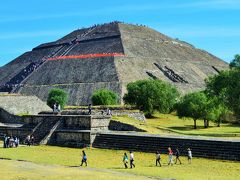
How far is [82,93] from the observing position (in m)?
67.7

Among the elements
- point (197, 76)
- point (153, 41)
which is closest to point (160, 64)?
point (197, 76)

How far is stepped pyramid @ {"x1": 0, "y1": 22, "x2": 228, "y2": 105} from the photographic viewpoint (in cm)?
7169

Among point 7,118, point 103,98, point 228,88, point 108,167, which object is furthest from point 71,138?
point 103,98

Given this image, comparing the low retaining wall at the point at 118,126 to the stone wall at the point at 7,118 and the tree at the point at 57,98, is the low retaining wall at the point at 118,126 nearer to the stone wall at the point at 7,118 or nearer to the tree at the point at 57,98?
the stone wall at the point at 7,118

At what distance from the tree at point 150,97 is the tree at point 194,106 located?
255cm

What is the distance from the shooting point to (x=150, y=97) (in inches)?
2117

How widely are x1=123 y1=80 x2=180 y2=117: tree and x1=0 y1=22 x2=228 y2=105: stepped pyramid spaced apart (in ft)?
30.1

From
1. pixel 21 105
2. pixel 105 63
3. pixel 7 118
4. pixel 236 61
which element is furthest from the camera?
pixel 105 63

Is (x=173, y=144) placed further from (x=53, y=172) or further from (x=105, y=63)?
(x=105, y=63)

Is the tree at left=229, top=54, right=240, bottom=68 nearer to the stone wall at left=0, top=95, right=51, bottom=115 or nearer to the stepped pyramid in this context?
the stone wall at left=0, top=95, right=51, bottom=115

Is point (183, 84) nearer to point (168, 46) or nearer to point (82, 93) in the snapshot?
point (82, 93)

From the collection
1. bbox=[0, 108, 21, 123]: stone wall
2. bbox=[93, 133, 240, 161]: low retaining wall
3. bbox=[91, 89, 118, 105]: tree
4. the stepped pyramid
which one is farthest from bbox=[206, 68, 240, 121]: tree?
the stepped pyramid

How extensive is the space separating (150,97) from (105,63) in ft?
78.6

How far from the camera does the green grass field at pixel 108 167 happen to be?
830 inches
